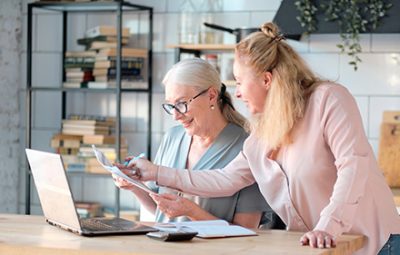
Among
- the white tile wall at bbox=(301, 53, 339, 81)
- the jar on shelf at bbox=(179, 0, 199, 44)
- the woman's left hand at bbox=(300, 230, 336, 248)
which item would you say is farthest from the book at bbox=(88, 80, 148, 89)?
the woman's left hand at bbox=(300, 230, 336, 248)

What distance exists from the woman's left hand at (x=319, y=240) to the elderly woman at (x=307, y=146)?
0.43ft

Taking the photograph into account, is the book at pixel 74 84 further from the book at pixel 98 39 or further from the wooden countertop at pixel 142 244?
the wooden countertop at pixel 142 244

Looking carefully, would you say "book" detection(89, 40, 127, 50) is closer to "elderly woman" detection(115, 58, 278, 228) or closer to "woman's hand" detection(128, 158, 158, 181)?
"elderly woman" detection(115, 58, 278, 228)

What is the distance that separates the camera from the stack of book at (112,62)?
566 cm

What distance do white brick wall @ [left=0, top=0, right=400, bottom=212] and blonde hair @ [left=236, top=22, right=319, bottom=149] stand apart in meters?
2.05

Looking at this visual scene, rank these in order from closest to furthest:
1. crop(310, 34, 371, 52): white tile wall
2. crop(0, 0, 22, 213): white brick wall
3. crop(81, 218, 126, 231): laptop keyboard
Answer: crop(81, 218, 126, 231): laptop keyboard < crop(310, 34, 371, 52): white tile wall < crop(0, 0, 22, 213): white brick wall

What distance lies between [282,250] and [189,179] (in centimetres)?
78

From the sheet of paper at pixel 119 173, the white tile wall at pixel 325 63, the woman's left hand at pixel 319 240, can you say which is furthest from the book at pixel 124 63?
the woman's left hand at pixel 319 240

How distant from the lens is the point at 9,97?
6137 millimetres

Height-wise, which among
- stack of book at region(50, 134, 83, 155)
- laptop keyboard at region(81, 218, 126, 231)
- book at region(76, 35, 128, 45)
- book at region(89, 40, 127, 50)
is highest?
book at region(76, 35, 128, 45)

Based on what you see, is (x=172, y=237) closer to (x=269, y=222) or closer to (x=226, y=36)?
(x=269, y=222)

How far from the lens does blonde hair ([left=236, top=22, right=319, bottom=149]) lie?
3027 millimetres

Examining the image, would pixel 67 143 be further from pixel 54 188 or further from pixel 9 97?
pixel 54 188

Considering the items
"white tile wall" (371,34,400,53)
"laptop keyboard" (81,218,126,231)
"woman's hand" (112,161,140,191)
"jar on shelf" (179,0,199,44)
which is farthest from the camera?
"jar on shelf" (179,0,199,44)
